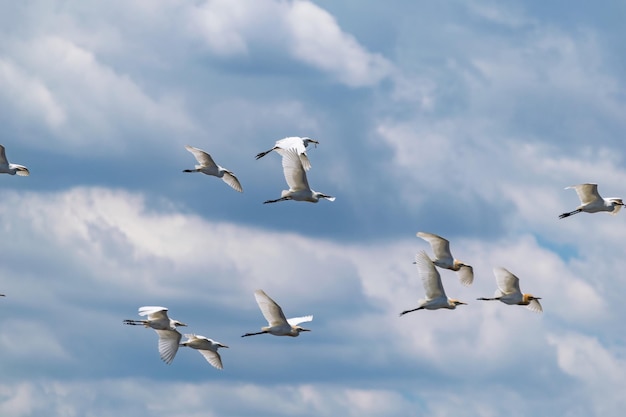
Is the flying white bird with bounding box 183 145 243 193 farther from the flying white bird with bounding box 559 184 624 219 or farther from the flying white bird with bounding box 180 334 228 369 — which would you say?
the flying white bird with bounding box 559 184 624 219

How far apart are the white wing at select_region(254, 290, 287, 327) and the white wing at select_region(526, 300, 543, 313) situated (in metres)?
18.2

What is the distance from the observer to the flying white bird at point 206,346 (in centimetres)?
10925

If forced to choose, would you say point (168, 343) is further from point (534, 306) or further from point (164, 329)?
point (534, 306)

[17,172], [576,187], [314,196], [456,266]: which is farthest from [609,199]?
[17,172]

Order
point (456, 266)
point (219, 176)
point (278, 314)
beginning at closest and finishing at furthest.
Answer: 1. point (278, 314)
2. point (456, 266)
3. point (219, 176)

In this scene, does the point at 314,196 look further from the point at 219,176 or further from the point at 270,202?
the point at 219,176

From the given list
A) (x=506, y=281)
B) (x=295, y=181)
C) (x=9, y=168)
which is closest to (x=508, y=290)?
(x=506, y=281)

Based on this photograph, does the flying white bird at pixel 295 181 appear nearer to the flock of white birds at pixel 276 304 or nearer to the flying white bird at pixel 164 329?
the flock of white birds at pixel 276 304

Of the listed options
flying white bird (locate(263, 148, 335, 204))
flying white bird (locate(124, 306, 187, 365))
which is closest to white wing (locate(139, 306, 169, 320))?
flying white bird (locate(124, 306, 187, 365))

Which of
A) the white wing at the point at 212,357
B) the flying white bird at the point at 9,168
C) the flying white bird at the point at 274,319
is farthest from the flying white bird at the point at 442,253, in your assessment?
the flying white bird at the point at 9,168

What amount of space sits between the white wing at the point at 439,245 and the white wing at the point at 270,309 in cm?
1097

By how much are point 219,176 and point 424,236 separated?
1757 centimetres

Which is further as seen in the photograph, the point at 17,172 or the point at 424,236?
the point at 17,172

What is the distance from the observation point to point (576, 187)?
4348 inches
